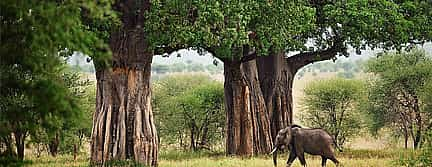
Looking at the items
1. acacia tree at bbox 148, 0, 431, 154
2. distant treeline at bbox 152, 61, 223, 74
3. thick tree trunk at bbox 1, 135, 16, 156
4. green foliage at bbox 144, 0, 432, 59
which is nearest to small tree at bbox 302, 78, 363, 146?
acacia tree at bbox 148, 0, 431, 154

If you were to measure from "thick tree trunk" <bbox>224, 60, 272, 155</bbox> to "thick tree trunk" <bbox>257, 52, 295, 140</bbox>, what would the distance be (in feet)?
4.35

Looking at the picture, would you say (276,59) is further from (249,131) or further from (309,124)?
(309,124)

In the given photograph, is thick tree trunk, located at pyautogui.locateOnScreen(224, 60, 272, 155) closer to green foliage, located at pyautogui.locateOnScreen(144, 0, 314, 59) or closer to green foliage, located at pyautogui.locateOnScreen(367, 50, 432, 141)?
green foliage, located at pyautogui.locateOnScreen(144, 0, 314, 59)

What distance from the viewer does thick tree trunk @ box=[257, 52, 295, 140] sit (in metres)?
30.0

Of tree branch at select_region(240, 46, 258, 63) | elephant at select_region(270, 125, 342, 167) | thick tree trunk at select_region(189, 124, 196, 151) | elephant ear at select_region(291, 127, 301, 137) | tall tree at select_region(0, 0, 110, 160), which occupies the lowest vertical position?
thick tree trunk at select_region(189, 124, 196, 151)

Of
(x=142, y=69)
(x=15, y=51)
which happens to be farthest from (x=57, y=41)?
(x=142, y=69)

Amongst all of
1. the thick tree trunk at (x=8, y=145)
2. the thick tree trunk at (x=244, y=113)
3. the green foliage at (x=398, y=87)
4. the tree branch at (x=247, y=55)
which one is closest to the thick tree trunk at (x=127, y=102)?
the tree branch at (x=247, y=55)

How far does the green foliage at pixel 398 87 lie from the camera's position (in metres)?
36.3

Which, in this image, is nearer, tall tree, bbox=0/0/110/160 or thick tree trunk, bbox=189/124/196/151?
tall tree, bbox=0/0/110/160

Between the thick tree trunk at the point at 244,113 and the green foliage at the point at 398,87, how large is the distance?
29.8 feet

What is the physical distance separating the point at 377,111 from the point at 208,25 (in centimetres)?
2094

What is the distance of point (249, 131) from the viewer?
2777 centimetres

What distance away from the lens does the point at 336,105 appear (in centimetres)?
4072

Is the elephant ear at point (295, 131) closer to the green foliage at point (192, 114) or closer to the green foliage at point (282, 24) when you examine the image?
the green foliage at point (282, 24)
